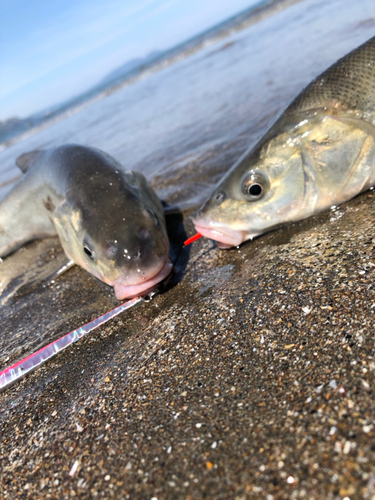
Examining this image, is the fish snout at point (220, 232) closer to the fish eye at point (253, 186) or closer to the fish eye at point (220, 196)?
the fish eye at point (220, 196)

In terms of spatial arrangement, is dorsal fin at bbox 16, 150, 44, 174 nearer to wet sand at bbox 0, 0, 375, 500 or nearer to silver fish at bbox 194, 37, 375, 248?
wet sand at bbox 0, 0, 375, 500

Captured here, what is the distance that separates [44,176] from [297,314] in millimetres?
3938

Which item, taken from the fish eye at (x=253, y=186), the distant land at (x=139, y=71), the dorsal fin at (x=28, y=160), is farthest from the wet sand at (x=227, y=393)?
the distant land at (x=139, y=71)

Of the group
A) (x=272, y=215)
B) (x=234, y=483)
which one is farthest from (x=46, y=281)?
(x=234, y=483)

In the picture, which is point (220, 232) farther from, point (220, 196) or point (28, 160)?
point (28, 160)

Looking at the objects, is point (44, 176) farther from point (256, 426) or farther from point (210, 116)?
point (210, 116)

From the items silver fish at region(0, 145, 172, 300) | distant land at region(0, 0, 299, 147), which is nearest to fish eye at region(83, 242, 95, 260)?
silver fish at region(0, 145, 172, 300)

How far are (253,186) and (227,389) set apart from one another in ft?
5.89

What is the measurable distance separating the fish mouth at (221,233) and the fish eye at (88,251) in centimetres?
100

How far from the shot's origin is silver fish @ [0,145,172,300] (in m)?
3.01

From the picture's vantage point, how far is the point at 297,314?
2.14 m

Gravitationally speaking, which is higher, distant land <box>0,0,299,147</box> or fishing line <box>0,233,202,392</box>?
distant land <box>0,0,299,147</box>

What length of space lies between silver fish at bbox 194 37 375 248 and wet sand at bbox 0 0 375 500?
0.63ft

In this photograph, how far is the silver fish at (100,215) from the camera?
3014mm
